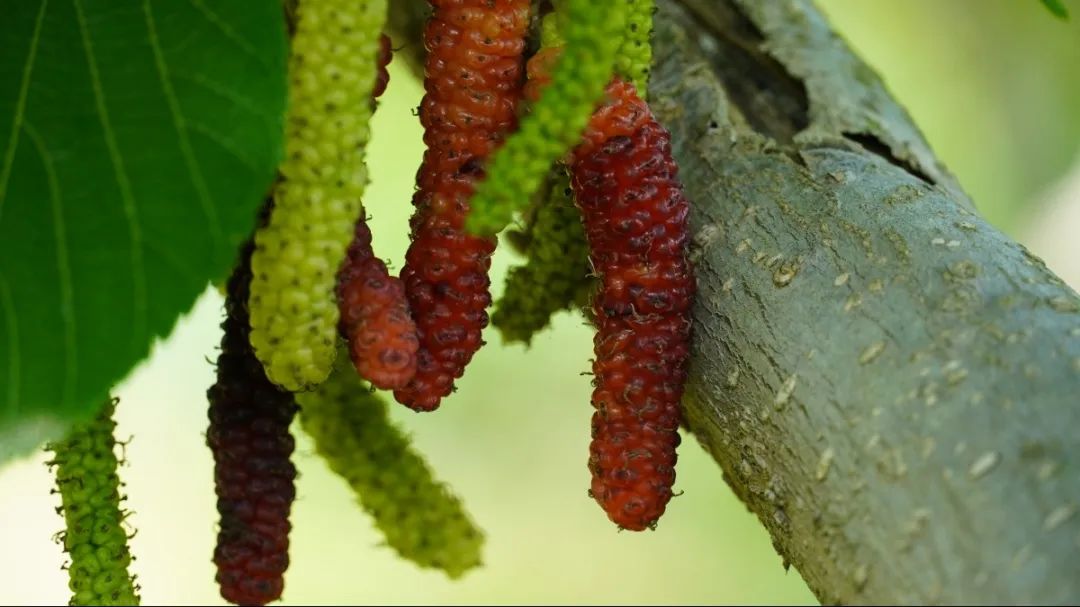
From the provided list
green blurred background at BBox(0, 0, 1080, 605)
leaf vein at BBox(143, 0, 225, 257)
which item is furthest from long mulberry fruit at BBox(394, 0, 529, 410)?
green blurred background at BBox(0, 0, 1080, 605)

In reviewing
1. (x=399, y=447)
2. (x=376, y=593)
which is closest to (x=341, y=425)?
(x=399, y=447)

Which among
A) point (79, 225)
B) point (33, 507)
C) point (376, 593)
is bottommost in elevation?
point (33, 507)

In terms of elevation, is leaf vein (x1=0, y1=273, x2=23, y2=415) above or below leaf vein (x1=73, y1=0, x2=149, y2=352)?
below

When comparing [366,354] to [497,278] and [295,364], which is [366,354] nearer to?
[295,364]

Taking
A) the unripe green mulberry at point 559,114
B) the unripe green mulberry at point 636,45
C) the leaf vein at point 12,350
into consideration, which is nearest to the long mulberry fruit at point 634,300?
the unripe green mulberry at point 636,45

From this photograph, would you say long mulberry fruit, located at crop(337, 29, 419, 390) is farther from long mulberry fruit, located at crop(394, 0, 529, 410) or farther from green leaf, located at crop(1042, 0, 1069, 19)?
green leaf, located at crop(1042, 0, 1069, 19)

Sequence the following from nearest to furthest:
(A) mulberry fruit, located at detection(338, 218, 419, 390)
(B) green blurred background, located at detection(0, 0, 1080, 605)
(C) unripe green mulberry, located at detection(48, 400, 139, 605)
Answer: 1. (A) mulberry fruit, located at detection(338, 218, 419, 390)
2. (C) unripe green mulberry, located at detection(48, 400, 139, 605)
3. (B) green blurred background, located at detection(0, 0, 1080, 605)

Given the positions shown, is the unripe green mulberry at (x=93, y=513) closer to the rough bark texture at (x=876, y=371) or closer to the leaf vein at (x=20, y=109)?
the leaf vein at (x=20, y=109)
